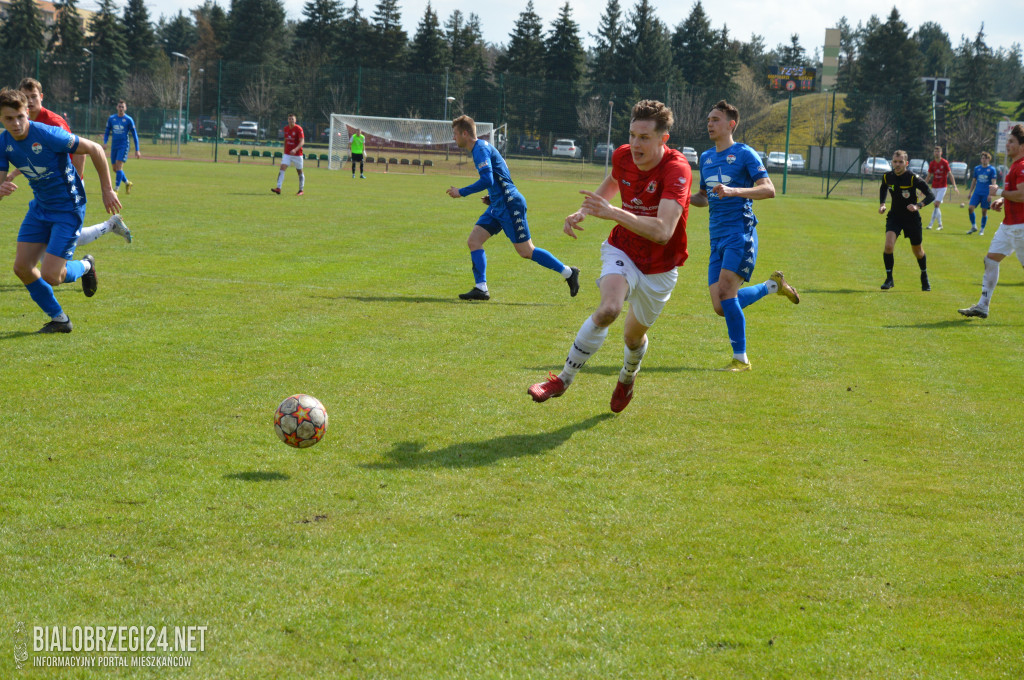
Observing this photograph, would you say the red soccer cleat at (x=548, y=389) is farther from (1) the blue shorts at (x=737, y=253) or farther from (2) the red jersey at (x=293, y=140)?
(2) the red jersey at (x=293, y=140)

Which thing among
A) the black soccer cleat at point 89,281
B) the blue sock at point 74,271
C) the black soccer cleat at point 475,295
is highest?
the blue sock at point 74,271

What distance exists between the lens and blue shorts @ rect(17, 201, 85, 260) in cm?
870

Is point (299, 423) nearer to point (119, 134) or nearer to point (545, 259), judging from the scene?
point (545, 259)

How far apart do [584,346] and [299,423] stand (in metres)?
2.06

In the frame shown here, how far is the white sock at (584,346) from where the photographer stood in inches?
253

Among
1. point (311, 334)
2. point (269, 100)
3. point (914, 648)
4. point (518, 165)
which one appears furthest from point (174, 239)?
point (269, 100)

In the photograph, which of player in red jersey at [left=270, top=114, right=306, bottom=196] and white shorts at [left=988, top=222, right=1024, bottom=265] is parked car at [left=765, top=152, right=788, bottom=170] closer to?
player in red jersey at [left=270, top=114, right=306, bottom=196]

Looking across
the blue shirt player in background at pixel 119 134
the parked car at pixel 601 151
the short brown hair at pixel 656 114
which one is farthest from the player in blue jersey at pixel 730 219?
the parked car at pixel 601 151

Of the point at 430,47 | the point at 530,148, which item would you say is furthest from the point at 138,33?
the point at 530,148

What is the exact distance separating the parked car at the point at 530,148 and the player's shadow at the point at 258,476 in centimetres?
5066

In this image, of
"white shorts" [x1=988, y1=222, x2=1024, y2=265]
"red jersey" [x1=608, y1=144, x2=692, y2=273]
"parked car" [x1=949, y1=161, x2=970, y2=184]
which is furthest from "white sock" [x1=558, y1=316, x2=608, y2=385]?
"parked car" [x1=949, y1=161, x2=970, y2=184]

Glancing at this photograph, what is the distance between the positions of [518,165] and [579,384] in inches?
1872

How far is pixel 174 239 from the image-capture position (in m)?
15.6

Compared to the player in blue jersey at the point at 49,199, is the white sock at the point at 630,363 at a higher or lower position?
lower
